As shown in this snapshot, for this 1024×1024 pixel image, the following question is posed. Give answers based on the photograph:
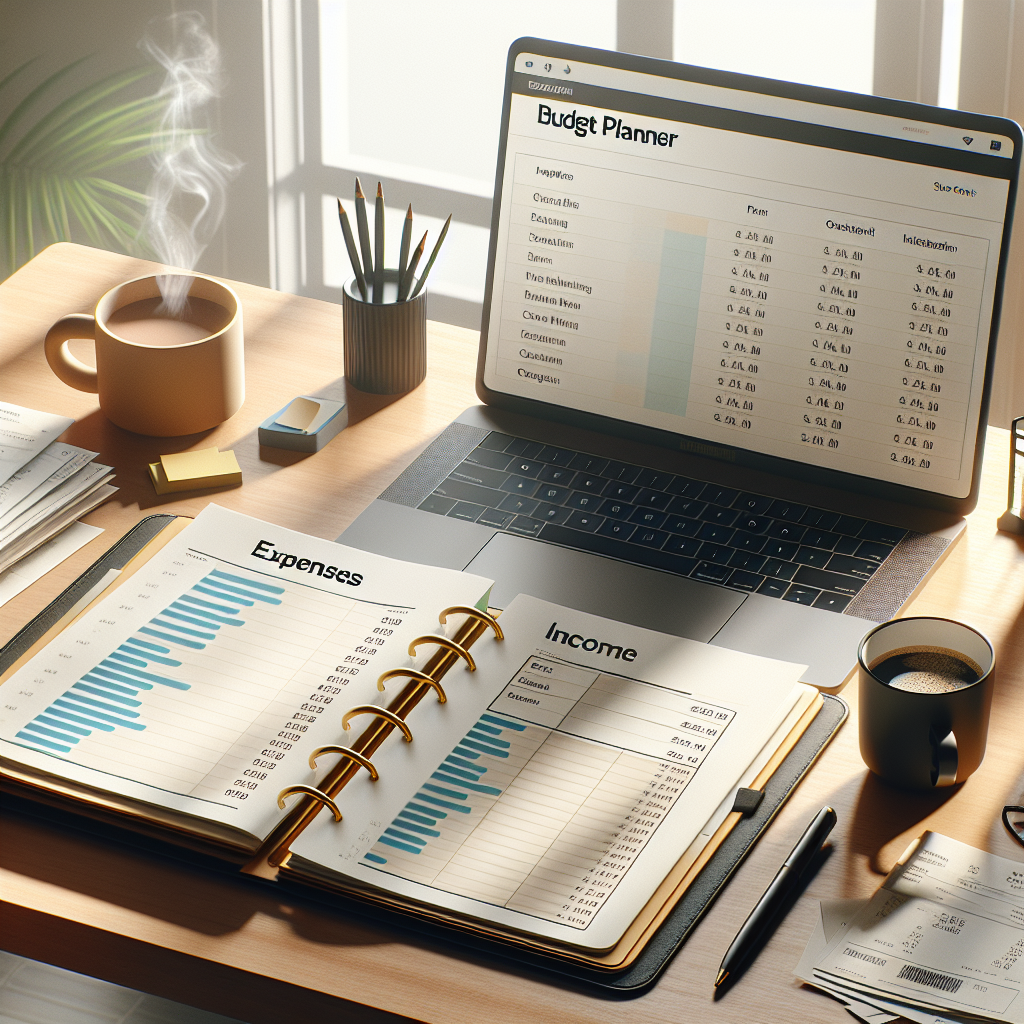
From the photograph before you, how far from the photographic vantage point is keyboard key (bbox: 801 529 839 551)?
1135 mm

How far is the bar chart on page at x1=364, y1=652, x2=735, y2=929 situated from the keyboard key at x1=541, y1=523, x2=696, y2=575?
192 mm

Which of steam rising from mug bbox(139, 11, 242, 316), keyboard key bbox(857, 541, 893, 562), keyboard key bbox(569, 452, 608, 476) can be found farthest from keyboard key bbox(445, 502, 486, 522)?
steam rising from mug bbox(139, 11, 242, 316)

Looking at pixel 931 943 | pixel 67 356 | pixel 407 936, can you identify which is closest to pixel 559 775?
pixel 407 936

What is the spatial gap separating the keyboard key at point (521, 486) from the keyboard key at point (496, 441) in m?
0.05

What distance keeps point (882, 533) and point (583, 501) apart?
0.85 ft

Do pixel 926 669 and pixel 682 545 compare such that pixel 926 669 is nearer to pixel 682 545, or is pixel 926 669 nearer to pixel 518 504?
pixel 682 545

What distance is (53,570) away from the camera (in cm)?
111

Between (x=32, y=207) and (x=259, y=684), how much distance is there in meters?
2.24

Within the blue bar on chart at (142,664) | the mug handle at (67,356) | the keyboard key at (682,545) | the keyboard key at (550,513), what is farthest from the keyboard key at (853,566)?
the mug handle at (67,356)

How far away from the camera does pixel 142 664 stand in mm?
967

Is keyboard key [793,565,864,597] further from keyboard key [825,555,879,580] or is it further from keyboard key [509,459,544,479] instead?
keyboard key [509,459,544,479]

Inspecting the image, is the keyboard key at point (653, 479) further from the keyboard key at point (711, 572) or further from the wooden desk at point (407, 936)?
the wooden desk at point (407, 936)

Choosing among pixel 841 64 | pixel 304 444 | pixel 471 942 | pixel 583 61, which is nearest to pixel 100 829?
pixel 471 942

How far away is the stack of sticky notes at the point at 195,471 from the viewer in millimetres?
1200
